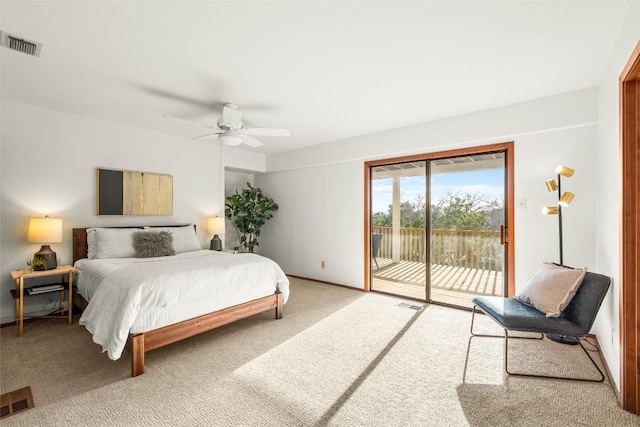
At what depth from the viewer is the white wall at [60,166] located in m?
3.14

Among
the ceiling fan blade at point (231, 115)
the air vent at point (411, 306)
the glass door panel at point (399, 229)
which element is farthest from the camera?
the glass door panel at point (399, 229)

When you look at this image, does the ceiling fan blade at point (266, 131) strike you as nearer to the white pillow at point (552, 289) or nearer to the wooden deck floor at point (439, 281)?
the wooden deck floor at point (439, 281)

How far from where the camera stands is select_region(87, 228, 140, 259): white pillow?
3414 millimetres

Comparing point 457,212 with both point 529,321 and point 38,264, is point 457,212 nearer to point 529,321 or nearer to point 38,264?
point 529,321

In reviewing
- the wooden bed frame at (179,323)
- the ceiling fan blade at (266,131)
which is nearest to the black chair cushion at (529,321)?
the wooden bed frame at (179,323)

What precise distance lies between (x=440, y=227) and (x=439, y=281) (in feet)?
2.64

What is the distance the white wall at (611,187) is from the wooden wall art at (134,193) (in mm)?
5114

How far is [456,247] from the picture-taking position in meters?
3.85

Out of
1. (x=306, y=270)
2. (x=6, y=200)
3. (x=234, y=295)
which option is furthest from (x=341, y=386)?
(x=6, y=200)

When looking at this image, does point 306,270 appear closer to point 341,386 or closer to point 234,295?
point 234,295

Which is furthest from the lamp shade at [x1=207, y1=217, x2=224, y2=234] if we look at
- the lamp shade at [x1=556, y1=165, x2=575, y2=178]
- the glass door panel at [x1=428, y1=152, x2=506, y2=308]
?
the lamp shade at [x1=556, y1=165, x2=575, y2=178]

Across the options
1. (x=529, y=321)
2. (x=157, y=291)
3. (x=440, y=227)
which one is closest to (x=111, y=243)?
(x=157, y=291)

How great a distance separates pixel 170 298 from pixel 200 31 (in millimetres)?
2107

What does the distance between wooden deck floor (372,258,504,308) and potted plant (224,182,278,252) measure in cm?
249
